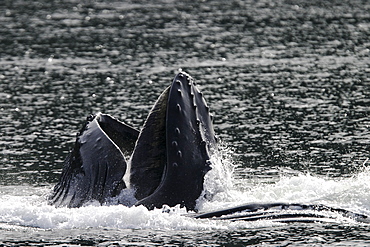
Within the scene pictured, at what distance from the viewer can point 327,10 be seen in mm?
41906

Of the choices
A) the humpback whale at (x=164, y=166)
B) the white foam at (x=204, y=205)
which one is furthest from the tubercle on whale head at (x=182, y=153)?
the white foam at (x=204, y=205)

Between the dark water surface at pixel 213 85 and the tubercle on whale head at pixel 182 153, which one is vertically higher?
the tubercle on whale head at pixel 182 153

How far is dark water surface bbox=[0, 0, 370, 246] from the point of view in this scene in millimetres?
13098

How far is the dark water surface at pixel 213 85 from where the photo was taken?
1310 cm

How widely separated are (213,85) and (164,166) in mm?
13938

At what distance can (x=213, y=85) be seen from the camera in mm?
25828

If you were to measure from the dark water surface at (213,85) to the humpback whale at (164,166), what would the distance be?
0.34 m

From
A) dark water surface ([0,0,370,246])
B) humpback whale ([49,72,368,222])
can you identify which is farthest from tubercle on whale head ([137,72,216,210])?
dark water surface ([0,0,370,246])

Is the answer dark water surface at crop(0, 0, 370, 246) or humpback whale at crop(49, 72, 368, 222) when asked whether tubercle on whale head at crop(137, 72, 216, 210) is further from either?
→ dark water surface at crop(0, 0, 370, 246)

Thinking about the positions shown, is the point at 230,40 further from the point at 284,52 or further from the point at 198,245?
the point at 198,245

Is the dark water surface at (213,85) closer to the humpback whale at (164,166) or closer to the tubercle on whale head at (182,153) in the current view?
the humpback whale at (164,166)

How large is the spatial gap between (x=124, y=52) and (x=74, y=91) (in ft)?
24.7

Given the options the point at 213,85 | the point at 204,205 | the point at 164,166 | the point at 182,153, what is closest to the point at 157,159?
the point at 164,166

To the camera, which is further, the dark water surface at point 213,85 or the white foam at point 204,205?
the dark water surface at point 213,85
